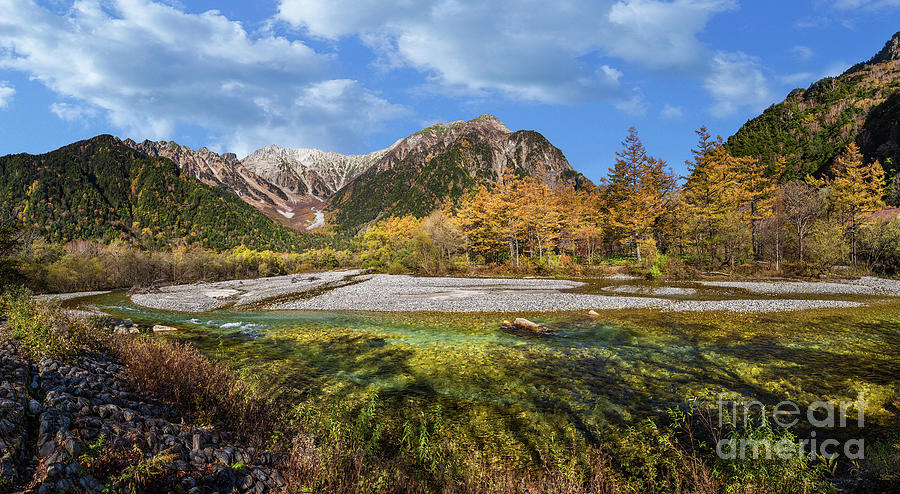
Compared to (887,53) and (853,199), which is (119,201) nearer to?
(853,199)

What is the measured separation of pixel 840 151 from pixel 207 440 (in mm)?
111193

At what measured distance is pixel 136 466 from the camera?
12.4 feet

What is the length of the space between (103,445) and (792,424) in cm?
1159

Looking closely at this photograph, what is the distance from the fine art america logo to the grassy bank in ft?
0.56

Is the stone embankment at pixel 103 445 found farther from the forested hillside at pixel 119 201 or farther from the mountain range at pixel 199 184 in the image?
the forested hillside at pixel 119 201

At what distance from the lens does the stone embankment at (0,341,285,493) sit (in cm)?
348

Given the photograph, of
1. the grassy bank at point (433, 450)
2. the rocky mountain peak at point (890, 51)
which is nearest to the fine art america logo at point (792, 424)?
the grassy bank at point (433, 450)

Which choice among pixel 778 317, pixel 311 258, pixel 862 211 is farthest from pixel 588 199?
pixel 311 258

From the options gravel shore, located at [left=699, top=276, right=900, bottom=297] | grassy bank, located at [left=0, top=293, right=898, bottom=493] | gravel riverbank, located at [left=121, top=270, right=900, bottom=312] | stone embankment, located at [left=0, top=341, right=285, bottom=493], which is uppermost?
stone embankment, located at [left=0, top=341, right=285, bottom=493]

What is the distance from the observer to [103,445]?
13.4ft

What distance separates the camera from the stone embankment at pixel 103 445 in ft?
11.4

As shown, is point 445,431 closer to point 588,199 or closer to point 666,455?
point 666,455

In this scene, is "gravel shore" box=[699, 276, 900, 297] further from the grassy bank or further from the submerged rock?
the grassy bank

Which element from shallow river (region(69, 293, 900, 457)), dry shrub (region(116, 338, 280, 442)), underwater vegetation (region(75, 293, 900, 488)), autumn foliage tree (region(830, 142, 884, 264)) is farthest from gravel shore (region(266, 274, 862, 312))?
autumn foliage tree (region(830, 142, 884, 264))
